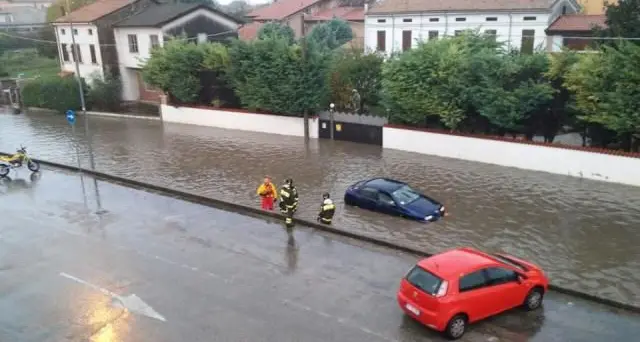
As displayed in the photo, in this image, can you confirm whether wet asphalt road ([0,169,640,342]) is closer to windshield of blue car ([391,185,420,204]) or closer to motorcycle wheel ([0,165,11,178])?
windshield of blue car ([391,185,420,204])

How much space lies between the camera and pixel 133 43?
42125 mm

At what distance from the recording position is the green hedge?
131 ft

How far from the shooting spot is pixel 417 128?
26.4 metres

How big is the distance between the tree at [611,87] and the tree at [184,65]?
64.1 feet

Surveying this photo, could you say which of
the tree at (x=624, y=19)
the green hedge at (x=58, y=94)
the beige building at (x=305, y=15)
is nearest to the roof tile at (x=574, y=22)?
the tree at (x=624, y=19)

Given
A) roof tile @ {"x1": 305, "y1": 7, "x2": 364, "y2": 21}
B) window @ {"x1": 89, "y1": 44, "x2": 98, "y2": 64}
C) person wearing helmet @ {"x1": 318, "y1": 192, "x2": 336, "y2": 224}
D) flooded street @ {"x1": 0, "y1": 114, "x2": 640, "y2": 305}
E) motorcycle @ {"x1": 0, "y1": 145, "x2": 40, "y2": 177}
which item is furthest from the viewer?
roof tile @ {"x1": 305, "y1": 7, "x2": 364, "y2": 21}

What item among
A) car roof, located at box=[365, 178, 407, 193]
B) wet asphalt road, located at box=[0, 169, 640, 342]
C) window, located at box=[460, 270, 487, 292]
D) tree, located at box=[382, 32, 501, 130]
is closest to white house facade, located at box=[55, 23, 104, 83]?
tree, located at box=[382, 32, 501, 130]

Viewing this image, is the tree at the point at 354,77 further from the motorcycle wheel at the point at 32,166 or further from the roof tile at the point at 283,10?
the roof tile at the point at 283,10

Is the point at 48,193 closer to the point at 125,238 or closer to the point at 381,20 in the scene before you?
the point at 125,238

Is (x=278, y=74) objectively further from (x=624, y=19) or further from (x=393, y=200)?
(x=624, y=19)

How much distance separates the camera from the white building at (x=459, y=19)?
1679 inches

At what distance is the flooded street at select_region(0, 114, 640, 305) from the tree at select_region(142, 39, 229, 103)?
102 inches

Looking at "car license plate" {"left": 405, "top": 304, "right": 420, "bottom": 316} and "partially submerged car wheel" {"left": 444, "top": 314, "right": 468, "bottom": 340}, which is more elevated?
"car license plate" {"left": 405, "top": 304, "right": 420, "bottom": 316}

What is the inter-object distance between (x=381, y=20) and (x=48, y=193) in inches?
1478
